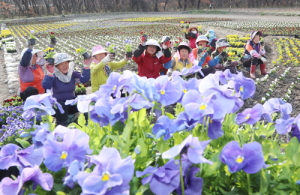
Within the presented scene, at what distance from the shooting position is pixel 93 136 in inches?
43.8

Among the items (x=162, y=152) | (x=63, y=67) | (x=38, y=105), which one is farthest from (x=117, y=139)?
(x=63, y=67)

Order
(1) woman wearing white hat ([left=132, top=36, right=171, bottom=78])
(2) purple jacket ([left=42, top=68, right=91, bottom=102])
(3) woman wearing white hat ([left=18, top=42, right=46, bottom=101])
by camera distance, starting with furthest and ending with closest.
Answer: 1. (1) woman wearing white hat ([left=132, top=36, right=171, bottom=78])
2. (3) woman wearing white hat ([left=18, top=42, right=46, bottom=101])
3. (2) purple jacket ([left=42, top=68, right=91, bottom=102])

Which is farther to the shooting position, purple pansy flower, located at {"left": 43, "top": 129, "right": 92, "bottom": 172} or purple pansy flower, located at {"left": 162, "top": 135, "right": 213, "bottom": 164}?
purple pansy flower, located at {"left": 43, "top": 129, "right": 92, "bottom": 172}

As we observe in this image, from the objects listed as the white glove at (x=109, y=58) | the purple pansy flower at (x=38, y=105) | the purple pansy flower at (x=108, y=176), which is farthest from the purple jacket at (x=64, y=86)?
the purple pansy flower at (x=108, y=176)

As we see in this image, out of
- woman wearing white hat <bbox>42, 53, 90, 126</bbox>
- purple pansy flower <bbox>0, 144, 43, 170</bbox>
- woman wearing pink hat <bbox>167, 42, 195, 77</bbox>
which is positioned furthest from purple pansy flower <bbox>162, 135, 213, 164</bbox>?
woman wearing pink hat <bbox>167, 42, 195, 77</bbox>

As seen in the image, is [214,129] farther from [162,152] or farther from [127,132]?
[127,132]

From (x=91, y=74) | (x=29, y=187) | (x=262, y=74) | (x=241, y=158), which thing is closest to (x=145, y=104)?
(x=241, y=158)

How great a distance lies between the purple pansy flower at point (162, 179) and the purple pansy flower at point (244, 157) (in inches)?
6.7

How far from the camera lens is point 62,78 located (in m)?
3.34

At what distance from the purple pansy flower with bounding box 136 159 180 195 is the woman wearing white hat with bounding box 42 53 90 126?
2.72 meters

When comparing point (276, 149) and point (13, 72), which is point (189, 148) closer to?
point (276, 149)

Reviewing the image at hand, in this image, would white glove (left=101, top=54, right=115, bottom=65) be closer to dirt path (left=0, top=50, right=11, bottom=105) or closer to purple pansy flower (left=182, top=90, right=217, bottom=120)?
A: purple pansy flower (left=182, top=90, right=217, bottom=120)

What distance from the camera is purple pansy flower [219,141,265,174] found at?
30.0 inches

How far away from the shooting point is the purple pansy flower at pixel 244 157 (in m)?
0.76
